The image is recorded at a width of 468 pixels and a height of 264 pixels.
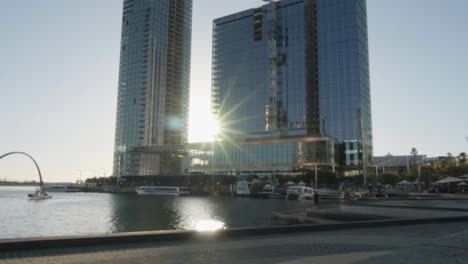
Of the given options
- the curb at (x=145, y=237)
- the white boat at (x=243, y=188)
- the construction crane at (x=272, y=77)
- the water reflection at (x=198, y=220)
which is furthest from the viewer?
the construction crane at (x=272, y=77)

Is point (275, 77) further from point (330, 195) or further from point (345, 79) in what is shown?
point (330, 195)

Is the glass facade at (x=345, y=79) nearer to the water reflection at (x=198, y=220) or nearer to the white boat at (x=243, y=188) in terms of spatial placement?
the white boat at (x=243, y=188)

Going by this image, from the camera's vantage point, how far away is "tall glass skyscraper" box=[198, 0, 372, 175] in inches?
6668

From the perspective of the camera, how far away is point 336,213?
2925cm

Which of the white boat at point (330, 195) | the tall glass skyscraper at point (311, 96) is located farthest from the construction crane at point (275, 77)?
the white boat at point (330, 195)

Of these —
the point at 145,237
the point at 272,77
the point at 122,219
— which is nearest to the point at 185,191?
the point at 272,77

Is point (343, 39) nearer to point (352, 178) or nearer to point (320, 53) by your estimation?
point (320, 53)

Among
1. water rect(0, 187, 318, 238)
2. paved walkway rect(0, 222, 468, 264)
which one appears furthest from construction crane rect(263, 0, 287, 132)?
paved walkway rect(0, 222, 468, 264)

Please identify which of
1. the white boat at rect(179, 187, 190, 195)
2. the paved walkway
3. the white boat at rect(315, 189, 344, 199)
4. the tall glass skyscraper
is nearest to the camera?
the paved walkway

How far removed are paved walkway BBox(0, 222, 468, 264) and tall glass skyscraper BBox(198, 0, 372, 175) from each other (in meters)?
152

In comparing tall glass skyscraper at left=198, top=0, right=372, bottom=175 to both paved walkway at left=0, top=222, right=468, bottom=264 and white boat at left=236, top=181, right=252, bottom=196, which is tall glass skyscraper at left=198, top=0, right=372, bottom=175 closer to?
white boat at left=236, top=181, right=252, bottom=196

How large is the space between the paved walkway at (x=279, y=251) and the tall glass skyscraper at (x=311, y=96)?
152248 millimetres

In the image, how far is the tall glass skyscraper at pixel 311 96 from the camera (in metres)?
169

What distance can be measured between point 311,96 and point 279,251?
175 m
